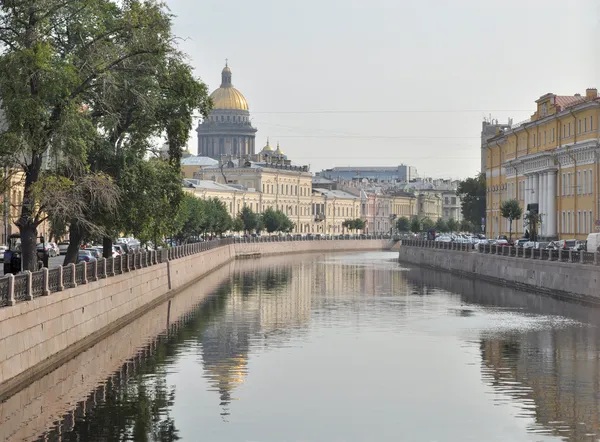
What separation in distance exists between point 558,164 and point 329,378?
58.6 meters

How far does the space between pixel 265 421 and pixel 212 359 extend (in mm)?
9698

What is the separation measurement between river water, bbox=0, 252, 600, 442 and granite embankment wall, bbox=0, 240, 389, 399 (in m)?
0.48

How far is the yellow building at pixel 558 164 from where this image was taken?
257 feet

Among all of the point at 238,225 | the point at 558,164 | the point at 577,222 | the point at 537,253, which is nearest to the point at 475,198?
the point at 238,225

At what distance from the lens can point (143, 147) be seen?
146 ft

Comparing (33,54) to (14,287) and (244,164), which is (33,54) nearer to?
(14,287)

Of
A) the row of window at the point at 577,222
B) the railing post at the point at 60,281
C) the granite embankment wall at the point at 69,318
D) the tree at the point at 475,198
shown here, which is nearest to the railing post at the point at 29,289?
the granite embankment wall at the point at 69,318

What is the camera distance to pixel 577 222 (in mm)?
81500

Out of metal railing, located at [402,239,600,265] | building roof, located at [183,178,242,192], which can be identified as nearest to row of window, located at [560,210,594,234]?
metal railing, located at [402,239,600,265]

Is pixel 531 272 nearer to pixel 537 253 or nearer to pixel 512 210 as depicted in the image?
pixel 537 253

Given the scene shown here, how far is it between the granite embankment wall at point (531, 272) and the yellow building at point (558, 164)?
21.5 feet

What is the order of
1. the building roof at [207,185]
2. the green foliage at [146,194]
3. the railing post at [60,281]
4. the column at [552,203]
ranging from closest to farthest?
1. the railing post at [60,281]
2. the green foliage at [146,194]
3. the column at [552,203]
4. the building roof at [207,185]

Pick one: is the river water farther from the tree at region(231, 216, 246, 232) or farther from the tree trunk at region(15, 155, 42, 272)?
the tree at region(231, 216, 246, 232)

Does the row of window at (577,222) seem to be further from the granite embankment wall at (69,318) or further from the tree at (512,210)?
the granite embankment wall at (69,318)
